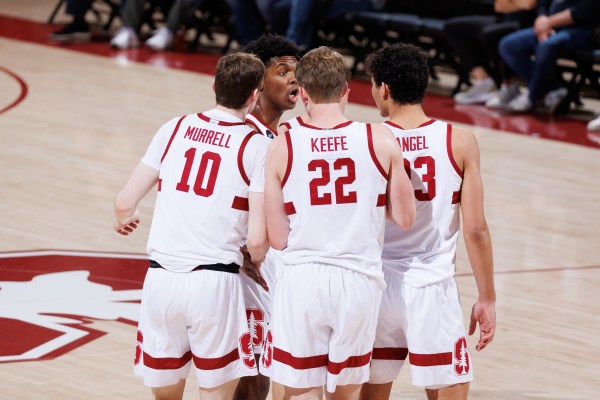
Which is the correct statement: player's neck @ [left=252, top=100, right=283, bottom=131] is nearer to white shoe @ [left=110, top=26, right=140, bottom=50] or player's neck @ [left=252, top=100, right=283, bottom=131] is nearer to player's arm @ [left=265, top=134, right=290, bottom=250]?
player's arm @ [left=265, top=134, right=290, bottom=250]

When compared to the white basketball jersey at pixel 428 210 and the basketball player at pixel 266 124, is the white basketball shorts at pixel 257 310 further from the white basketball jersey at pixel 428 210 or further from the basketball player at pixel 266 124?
the white basketball jersey at pixel 428 210

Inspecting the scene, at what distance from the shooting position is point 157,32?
1485 cm

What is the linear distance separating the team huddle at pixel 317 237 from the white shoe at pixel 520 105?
7.79 metres

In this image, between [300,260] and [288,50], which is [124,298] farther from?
[300,260]

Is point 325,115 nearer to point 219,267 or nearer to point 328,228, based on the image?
point 328,228

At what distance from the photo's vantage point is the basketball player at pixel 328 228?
3828 millimetres

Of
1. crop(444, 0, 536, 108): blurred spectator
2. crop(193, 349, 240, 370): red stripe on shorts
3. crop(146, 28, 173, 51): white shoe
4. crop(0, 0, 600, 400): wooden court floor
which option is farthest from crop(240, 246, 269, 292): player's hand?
crop(146, 28, 173, 51): white shoe

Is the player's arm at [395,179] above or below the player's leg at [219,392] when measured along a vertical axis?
above

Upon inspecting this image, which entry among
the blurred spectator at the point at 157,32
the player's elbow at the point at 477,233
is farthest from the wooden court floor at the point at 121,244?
the blurred spectator at the point at 157,32

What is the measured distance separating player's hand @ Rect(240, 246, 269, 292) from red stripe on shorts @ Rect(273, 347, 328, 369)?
1.37 ft

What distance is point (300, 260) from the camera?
387cm

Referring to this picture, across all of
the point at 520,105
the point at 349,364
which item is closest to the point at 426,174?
the point at 349,364

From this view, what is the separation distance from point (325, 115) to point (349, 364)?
77 cm

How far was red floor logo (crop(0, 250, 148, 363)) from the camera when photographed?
5.70m
